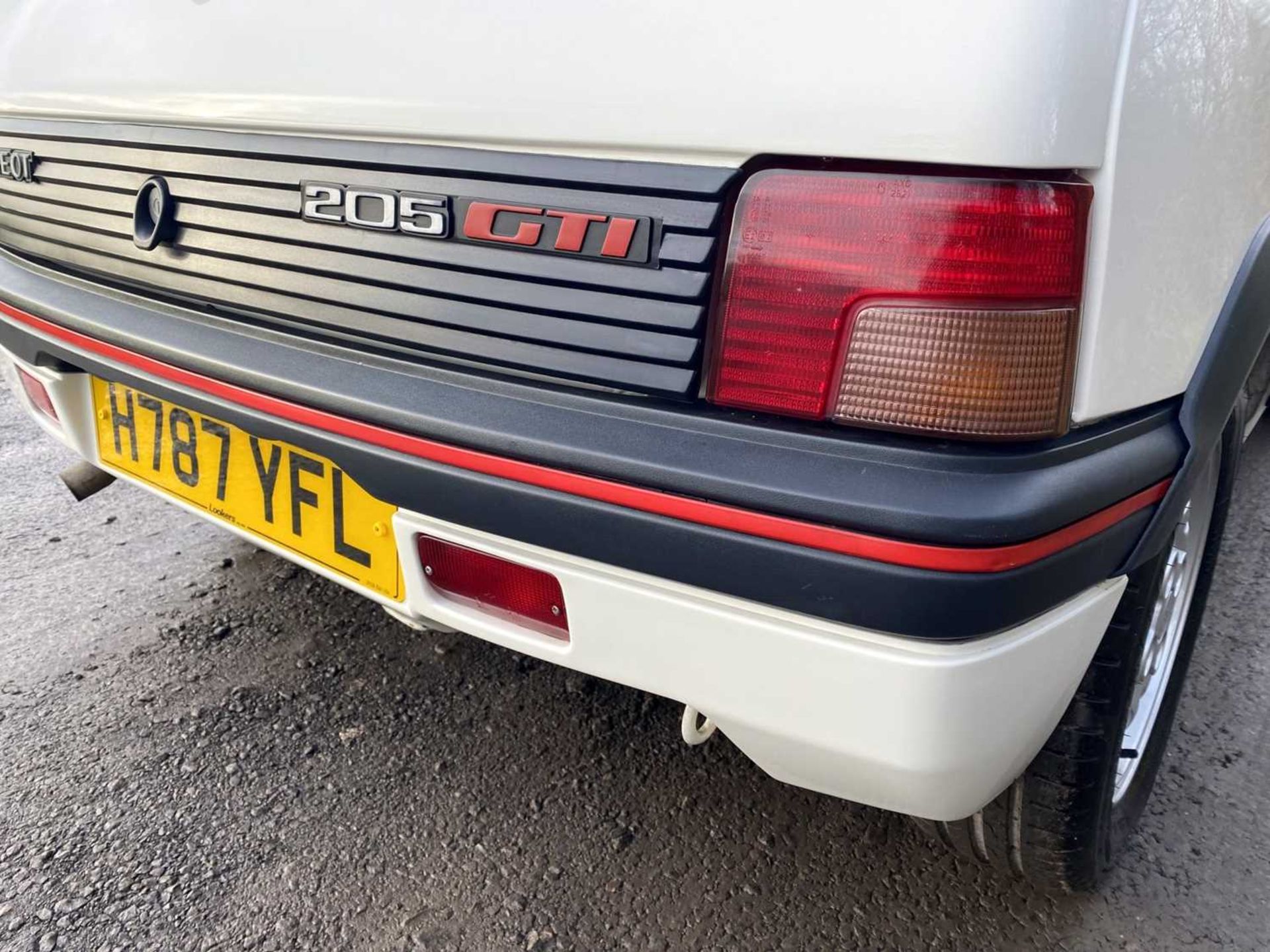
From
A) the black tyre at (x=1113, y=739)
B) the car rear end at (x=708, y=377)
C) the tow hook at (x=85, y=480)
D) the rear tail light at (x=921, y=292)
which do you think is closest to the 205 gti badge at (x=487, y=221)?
the car rear end at (x=708, y=377)

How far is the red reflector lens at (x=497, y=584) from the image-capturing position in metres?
1.25

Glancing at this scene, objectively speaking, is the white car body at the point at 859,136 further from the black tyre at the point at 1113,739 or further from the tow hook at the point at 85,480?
the tow hook at the point at 85,480

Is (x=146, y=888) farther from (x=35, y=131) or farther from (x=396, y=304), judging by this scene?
(x=35, y=131)

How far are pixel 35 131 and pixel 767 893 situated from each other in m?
1.84

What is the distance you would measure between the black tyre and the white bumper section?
0.17 meters

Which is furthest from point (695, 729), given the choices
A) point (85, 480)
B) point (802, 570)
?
point (85, 480)

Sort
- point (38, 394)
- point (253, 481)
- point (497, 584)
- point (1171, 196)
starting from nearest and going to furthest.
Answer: point (1171, 196) → point (497, 584) → point (253, 481) → point (38, 394)

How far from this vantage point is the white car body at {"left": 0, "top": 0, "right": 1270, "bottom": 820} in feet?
3.08

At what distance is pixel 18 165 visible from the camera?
1.83 metres

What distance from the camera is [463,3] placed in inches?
47.0

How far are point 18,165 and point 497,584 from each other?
1.31m

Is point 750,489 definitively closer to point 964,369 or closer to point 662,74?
point 964,369

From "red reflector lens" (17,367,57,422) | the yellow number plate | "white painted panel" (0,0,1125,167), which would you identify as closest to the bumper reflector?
"white painted panel" (0,0,1125,167)

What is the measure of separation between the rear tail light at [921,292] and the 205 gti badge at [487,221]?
0.12 meters
